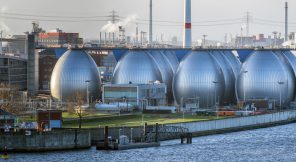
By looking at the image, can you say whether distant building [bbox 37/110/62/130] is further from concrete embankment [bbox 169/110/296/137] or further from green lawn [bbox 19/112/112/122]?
concrete embankment [bbox 169/110/296/137]

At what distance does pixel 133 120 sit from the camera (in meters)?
82.2

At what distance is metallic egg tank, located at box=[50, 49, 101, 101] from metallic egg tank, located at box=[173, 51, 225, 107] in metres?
8.23

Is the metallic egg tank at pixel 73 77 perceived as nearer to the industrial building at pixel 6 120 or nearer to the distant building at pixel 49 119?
the industrial building at pixel 6 120

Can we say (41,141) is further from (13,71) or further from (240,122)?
(13,71)

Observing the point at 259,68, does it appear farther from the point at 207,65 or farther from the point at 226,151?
the point at 226,151

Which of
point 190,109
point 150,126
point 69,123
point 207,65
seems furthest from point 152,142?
point 207,65

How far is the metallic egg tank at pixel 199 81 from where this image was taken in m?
103

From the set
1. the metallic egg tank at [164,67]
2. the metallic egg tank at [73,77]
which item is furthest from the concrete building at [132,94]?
the metallic egg tank at [164,67]

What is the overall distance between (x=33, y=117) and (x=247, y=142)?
18.4 metres

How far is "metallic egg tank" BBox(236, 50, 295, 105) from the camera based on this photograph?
103 m

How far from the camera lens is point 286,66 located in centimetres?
10625

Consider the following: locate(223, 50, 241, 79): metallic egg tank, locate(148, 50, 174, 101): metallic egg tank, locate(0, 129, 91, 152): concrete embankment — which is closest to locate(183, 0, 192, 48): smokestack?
locate(223, 50, 241, 79): metallic egg tank

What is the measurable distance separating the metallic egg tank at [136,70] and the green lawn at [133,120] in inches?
623

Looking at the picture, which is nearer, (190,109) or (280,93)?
(190,109)
